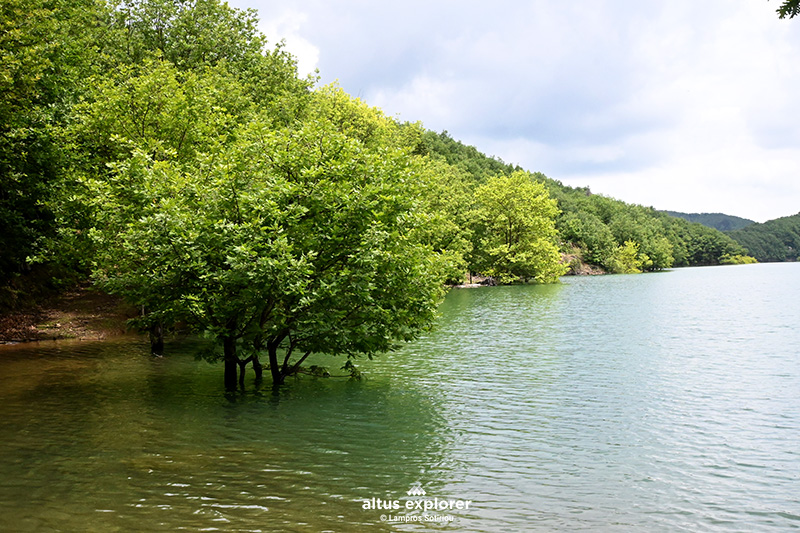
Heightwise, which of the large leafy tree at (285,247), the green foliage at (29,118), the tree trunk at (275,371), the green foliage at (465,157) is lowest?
the tree trunk at (275,371)

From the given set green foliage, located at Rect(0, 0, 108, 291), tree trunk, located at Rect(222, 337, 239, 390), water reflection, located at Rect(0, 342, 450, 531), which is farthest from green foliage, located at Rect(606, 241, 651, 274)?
tree trunk, located at Rect(222, 337, 239, 390)

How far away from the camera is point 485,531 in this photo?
28.9 ft

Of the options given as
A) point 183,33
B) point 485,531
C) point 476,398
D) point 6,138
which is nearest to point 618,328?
point 476,398

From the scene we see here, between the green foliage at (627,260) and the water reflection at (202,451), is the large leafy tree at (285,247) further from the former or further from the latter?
the green foliage at (627,260)

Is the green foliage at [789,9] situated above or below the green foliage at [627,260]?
below

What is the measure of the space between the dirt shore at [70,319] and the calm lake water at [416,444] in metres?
4.39

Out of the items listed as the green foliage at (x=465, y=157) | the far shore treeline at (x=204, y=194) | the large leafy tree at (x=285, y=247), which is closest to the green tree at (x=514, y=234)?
the far shore treeline at (x=204, y=194)

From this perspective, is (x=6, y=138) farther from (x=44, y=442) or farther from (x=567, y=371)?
(x=567, y=371)

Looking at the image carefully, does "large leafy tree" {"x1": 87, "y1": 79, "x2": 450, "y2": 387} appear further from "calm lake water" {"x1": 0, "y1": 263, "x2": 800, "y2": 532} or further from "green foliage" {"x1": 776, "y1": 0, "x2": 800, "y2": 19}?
"green foliage" {"x1": 776, "y1": 0, "x2": 800, "y2": 19}

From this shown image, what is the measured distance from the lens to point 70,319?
3139 cm

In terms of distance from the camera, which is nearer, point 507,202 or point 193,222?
point 193,222

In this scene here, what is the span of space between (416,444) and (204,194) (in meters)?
9.01

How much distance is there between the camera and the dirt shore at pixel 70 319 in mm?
28844

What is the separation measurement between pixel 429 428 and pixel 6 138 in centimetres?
2348
